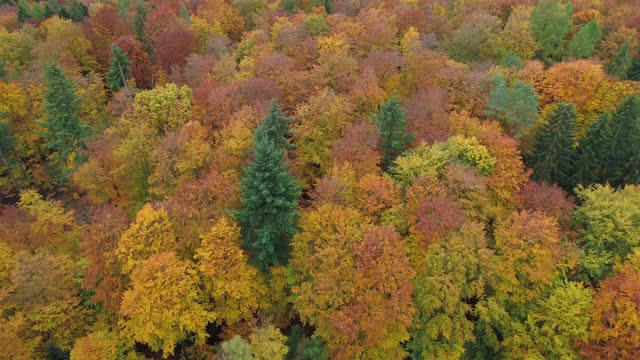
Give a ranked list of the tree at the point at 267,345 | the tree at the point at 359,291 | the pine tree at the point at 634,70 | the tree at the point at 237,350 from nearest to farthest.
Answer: the tree at the point at 237,350, the tree at the point at 359,291, the tree at the point at 267,345, the pine tree at the point at 634,70

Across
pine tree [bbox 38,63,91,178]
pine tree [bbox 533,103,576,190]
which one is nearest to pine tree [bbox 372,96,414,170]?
pine tree [bbox 533,103,576,190]

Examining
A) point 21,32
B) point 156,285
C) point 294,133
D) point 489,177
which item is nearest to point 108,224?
point 156,285

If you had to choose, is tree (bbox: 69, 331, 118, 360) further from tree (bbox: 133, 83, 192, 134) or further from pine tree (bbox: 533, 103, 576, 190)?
pine tree (bbox: 533, 103, 576, 190)

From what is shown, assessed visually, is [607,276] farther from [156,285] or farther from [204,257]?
[156,285]

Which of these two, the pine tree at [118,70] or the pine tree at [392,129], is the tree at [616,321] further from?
the pine tree at [118,70]

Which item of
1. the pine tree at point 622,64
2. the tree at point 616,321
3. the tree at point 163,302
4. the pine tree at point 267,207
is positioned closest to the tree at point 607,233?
the tree at point 616,321
